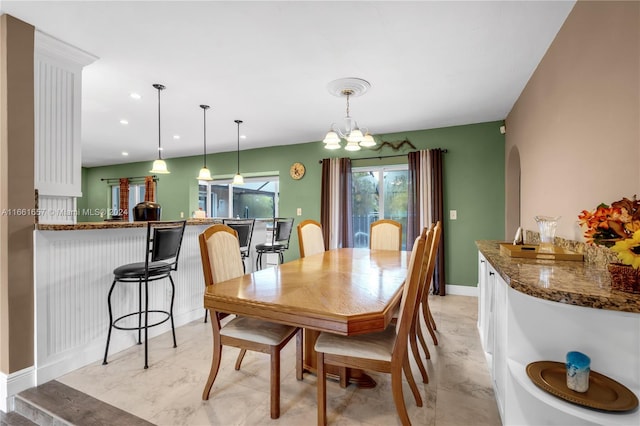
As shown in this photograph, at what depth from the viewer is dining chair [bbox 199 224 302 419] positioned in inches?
62.9

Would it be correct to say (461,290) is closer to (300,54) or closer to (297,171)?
(297,171)

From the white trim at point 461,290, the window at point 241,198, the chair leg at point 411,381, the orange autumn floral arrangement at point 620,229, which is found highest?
the window at point 241,198

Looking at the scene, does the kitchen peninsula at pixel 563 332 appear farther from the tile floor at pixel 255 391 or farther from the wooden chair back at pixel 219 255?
the wooden chair back at pixel 219 255

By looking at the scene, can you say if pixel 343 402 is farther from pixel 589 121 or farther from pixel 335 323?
pixel 589 121

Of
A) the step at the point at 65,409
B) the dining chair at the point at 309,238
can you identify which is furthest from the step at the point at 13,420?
the dining chair at the point at 309,238

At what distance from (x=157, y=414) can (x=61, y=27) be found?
255 centimetres

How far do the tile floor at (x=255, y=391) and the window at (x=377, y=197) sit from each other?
8.08 feet

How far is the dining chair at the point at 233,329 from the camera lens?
1599 millimetres

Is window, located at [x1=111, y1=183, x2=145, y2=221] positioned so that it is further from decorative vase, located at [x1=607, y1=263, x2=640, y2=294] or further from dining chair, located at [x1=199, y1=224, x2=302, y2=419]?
decorative vase, located at [x1=607, y1=263, x2=640, y2=294]

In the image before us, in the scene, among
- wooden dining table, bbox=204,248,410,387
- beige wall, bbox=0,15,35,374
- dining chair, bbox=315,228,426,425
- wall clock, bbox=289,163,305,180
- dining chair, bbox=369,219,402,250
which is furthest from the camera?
Result: wall clock, bbox=289,163,305,180

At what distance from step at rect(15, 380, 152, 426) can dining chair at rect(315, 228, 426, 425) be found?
104cm

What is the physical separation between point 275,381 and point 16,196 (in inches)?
77.7

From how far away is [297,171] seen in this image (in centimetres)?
525

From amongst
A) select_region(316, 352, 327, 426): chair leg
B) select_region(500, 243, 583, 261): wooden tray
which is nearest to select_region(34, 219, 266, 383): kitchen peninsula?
select_region(316, 352, 327, 426): chair leg
